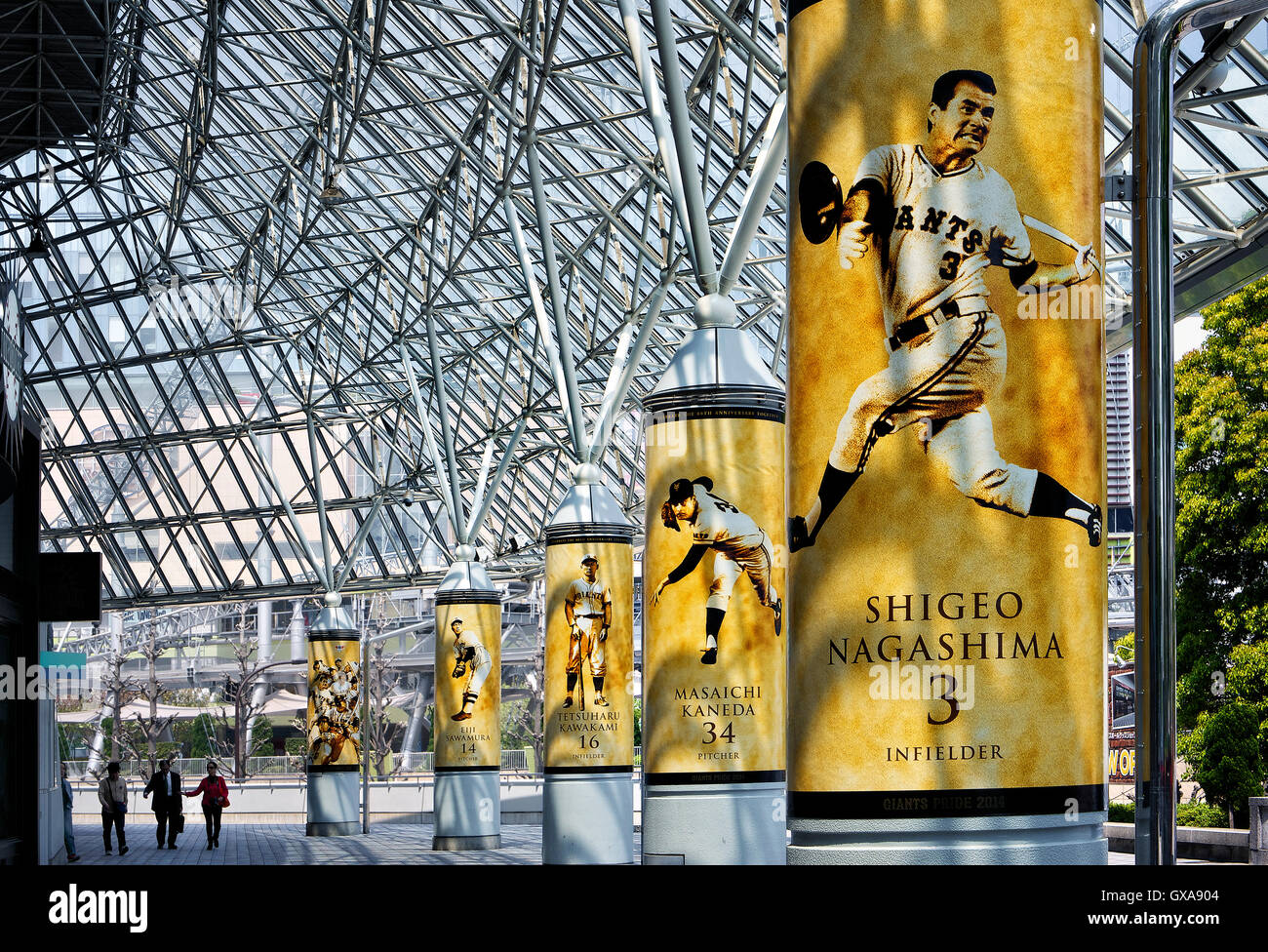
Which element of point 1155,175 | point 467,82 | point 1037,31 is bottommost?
point 1155,175

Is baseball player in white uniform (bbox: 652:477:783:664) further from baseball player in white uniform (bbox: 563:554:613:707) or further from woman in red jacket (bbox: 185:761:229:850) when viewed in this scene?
woman in red jacket (bbox: 185:761:229:850)

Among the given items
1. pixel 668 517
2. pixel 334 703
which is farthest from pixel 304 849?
pixel 668 517

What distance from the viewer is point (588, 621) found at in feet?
71.9

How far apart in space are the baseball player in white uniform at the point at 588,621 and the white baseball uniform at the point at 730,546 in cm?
829

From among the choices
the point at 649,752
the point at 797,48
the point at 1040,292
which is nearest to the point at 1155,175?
the point at 1040,292

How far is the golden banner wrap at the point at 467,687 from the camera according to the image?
30.2 meters

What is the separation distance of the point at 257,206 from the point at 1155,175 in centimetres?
4120

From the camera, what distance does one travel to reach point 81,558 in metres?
21.8

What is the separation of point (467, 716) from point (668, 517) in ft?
56.3

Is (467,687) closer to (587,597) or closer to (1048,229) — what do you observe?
(587,597)

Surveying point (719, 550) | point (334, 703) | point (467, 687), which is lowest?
point (334, 703)

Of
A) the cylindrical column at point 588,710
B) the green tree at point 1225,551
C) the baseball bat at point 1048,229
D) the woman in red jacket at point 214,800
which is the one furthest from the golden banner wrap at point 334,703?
the baseball bat at point 1048,229

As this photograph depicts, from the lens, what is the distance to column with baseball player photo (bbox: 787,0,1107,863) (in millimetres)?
6242
